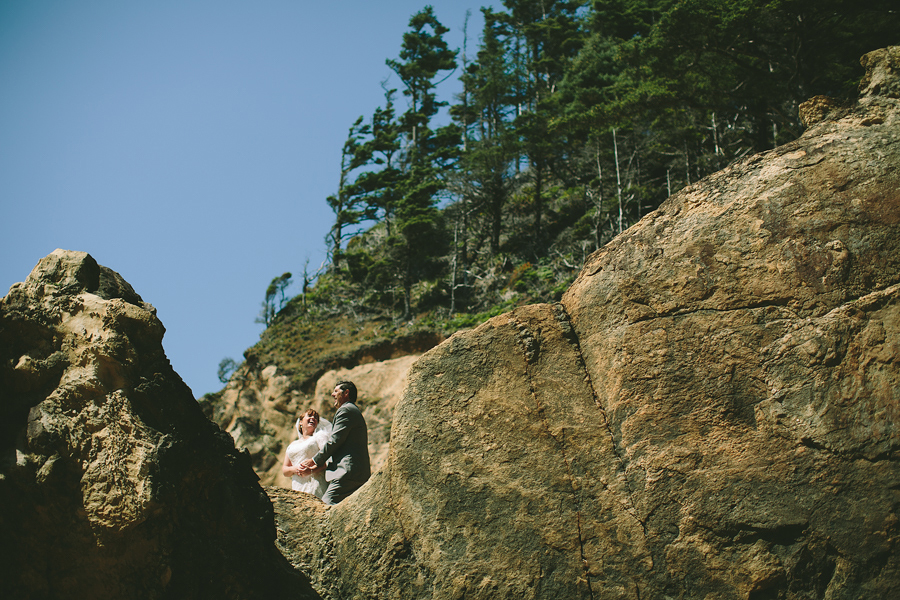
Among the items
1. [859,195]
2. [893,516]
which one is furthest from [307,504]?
[859,195]

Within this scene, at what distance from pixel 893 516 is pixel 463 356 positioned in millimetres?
2604

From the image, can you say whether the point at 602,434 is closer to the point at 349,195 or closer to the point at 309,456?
the point at 309,456

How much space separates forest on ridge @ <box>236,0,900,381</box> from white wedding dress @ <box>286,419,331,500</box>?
11.0m

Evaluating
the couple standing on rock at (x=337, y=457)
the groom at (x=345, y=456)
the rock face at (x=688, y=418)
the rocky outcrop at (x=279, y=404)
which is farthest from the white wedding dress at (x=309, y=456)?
the rocky outcrop at (x=279, y=404)

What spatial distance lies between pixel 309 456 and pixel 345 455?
61cm

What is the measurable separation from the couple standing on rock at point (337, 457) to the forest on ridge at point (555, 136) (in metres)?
10.8

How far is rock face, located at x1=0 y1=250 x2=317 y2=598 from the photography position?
362 cm

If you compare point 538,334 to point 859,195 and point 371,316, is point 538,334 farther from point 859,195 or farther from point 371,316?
point 371,316

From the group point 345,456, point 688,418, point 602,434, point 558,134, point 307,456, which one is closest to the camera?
point 688,418

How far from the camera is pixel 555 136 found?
2625 cm

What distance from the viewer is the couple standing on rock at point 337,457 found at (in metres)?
5.84

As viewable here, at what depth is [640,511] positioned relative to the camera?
12.3 feet

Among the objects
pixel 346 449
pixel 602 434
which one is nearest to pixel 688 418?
pixel 602 434

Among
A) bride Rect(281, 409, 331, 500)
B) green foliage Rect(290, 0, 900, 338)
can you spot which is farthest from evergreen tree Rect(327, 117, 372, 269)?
bride Rect(281, 409, 331, 500)
